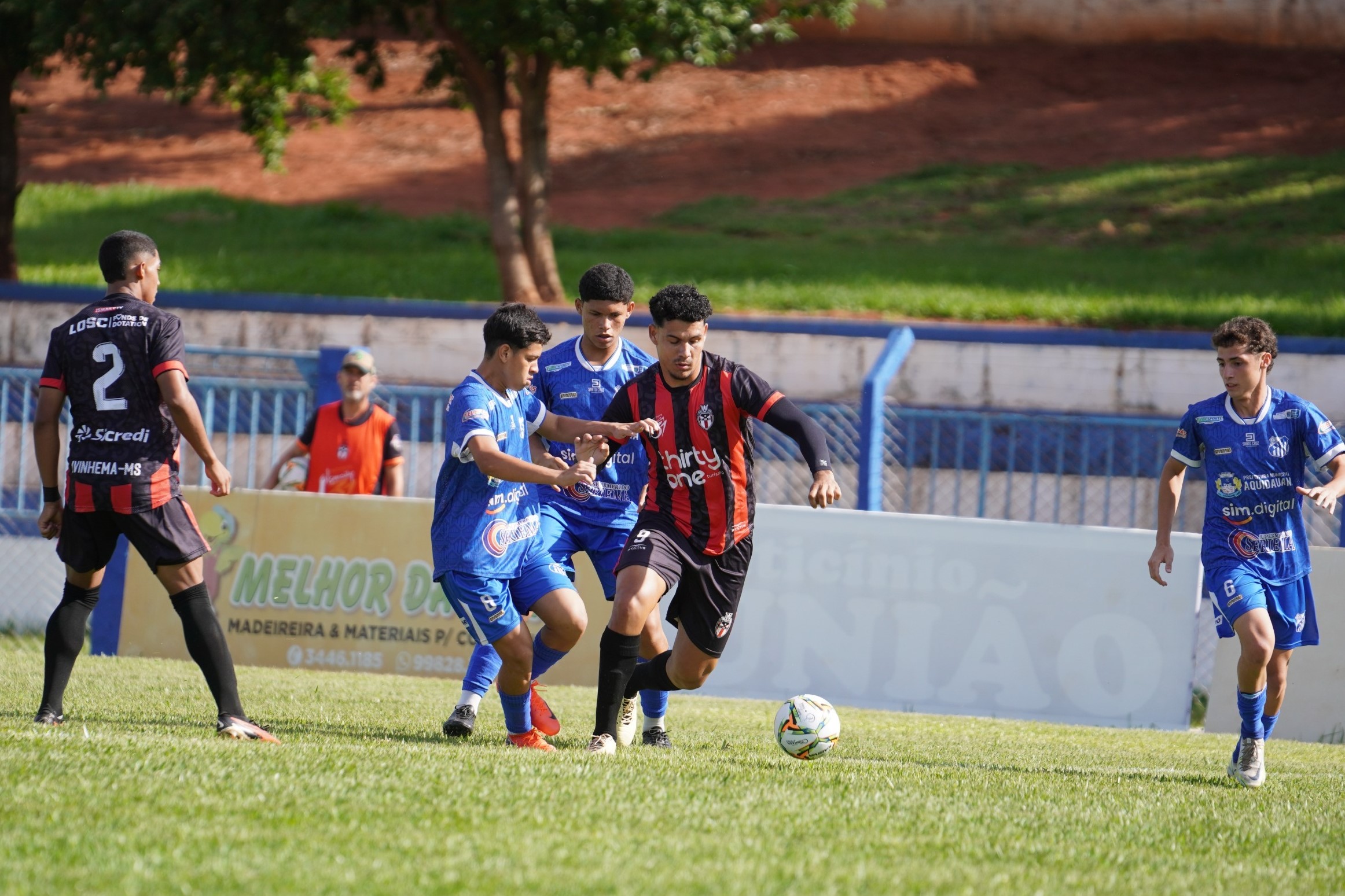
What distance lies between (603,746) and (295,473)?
5.24 m

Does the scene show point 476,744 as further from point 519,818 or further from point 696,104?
point 696,104

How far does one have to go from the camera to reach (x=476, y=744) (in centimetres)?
604

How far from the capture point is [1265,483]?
6.29 meters

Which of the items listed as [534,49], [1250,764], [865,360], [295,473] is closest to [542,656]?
[1250,764]

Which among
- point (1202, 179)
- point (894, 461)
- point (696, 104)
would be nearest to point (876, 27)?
point (696, 104)

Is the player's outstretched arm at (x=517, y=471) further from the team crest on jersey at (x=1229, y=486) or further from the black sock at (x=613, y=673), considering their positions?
the team crest on jersey at (x=1229, y=486)

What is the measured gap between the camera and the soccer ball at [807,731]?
599cm

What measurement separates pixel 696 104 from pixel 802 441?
34.0 metres

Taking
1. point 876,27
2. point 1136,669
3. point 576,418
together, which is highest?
point 876,27

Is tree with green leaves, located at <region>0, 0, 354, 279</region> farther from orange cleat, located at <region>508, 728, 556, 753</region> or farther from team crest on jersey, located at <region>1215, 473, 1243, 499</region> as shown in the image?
team crest on jersey, located at <region>1215, 473, 1243, 499</region>

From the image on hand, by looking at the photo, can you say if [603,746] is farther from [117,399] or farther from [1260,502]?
[1260,502]

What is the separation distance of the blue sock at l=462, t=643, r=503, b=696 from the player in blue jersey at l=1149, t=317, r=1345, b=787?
3217 millimetres

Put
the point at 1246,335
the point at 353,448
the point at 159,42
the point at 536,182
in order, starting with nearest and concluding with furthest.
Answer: the point at 1246,335 → the point at 353,448 → the point at 159,42 → the point at 536,182

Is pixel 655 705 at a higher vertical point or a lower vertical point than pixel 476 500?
lower
